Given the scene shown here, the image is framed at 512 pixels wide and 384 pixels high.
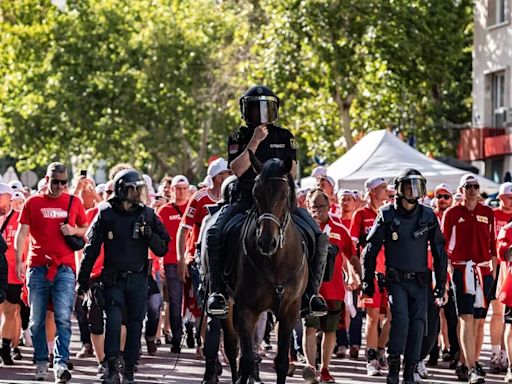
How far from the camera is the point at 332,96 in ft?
149

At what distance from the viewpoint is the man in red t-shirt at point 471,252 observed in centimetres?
1664

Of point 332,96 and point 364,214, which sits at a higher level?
point 332,96

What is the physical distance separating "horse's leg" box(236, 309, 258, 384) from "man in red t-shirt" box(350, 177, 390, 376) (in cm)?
469

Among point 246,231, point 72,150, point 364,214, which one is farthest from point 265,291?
point 72,150

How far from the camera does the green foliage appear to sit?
4281cm

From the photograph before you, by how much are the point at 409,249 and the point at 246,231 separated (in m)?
2.51

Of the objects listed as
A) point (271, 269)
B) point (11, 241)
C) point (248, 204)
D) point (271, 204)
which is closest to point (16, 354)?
point (11, 241)

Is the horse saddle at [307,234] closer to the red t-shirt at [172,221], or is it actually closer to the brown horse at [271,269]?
the brown horse at [271,269]

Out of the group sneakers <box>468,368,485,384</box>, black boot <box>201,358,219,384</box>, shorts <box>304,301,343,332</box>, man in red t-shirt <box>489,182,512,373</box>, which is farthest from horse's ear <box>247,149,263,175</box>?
man in red t-shirt <box>489,182,512,373</box>

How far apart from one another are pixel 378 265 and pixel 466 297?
1341 millimetres

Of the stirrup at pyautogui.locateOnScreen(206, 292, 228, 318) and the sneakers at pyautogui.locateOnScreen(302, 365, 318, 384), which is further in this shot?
the sneakers at pyautogui.locateOnScreen(302, 365, 318, 384)

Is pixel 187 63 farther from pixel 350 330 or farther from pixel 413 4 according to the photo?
pixel 350 330

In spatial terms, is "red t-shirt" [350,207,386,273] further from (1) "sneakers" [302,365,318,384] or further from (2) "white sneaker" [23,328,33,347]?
(2) "white sneaker" [23,328,33,347]

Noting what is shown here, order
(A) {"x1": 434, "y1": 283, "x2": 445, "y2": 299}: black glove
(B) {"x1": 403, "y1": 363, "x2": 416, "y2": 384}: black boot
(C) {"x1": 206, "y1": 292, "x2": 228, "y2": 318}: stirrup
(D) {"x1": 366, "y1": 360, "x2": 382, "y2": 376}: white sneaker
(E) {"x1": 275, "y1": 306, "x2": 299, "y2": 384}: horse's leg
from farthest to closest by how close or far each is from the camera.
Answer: (D) {"x1": 366, "y1": 360, "x2": 382, "y2": 376}: white sneaker < (B) {"x1": 403, "y1": 363, "x2": 416, "y2": 384}: black boot < (A) {"x1": 434, "y1": 283, "x2": 445, "y2": 299}: black glove < (C) {"x1": 206, "y1": 292, "x2": 228, "y2": 318}: stirrup < (E) {"x1": 275, "y1": 306, "x2": 299, "y2": 384}: horse's leg
